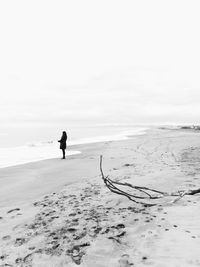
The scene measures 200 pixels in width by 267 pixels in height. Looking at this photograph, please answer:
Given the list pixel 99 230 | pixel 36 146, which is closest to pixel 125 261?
pixel 99 230

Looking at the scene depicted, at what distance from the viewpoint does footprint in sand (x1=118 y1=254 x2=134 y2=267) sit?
424cm

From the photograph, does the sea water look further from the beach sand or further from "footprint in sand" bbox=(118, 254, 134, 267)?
"footprint in sand" bbox=(118, 254, 134, 267)

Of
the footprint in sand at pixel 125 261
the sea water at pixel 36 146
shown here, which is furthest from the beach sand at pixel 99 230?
the sea water at pixel 36 146

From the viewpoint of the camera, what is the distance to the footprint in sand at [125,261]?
4237 mm

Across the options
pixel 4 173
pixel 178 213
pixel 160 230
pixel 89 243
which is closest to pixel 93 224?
pixel 89 243

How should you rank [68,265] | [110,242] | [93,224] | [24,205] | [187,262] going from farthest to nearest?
1. [24,205]
2. [93,224]
3. [110,242]
4. [68,265]
5. [187,262]

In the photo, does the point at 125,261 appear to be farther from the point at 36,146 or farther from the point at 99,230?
the point at 36,146

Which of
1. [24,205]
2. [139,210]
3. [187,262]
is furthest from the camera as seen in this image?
[24,205]

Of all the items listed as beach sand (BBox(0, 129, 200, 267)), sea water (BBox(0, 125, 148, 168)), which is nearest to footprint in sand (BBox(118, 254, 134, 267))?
beach sand (BBox(0, 129, 200, 267))

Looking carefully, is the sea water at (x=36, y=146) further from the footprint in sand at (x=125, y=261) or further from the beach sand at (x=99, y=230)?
the footprint in sand at (x=125, y=261)

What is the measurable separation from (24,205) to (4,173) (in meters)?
7.19

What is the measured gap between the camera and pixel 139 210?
21.3 feet

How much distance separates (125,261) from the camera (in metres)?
4.34

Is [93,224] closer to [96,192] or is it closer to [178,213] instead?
[178,213]
